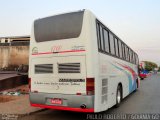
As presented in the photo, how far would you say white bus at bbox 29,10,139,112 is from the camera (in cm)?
677

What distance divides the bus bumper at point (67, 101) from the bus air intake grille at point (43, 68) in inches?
29.1

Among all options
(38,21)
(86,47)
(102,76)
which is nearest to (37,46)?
(38,21)

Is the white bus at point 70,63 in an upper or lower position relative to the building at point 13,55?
lower

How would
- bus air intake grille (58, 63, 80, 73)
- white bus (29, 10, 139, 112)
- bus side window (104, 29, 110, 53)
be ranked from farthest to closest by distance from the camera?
bus side window (104, 29, 110, 53)
bus air intake grille (58, 63, 80, 73)
white bus (29, 10, 139, 112)

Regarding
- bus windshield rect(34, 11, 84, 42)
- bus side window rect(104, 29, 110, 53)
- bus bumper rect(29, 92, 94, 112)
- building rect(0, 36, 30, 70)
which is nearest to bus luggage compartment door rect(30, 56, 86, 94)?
bus bumper rect(29, 92, 94, 112)

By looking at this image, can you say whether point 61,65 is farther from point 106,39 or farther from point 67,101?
point 106,39

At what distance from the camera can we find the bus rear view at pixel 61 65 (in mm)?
6781

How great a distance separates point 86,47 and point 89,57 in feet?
1.04

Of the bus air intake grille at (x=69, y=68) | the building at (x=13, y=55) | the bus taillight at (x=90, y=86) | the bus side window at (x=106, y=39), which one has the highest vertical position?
the building at (x=13, y=55)

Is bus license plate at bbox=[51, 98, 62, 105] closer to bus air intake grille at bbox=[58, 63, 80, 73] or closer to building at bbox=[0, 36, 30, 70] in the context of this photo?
bus air intake grille at bbox=[58, 63, 80, 73]

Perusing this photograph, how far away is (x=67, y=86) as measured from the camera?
276 inches

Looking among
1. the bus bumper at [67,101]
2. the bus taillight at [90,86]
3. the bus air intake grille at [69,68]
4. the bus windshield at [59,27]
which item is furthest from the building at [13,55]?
the bus taillight at [90,86]

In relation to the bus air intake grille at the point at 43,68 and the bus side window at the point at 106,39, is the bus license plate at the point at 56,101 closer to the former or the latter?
the bus air intake grille at the point at 43,68

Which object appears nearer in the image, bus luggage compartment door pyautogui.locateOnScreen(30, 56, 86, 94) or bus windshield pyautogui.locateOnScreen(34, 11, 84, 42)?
bus luggage compartment door pyautogui.locateOnScreen(30, 56, 86, 94)
